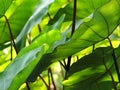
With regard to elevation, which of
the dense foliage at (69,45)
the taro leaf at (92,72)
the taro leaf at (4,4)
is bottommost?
the taro leaf at (92,72)

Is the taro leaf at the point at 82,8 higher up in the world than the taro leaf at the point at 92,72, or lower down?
higher up

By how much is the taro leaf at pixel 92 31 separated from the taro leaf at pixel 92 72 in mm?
77

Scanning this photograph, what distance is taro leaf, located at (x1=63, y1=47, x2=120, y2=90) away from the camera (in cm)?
82

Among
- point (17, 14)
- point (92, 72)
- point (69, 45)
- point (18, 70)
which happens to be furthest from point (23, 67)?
point (17, 14)

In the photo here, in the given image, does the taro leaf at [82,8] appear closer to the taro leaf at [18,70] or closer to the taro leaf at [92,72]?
the taro leaf at [92,72]

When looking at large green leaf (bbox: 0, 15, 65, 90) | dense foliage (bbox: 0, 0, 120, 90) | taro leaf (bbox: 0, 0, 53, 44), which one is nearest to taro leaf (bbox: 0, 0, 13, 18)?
dense foliage (bbox: 0, 0, 120, 90)

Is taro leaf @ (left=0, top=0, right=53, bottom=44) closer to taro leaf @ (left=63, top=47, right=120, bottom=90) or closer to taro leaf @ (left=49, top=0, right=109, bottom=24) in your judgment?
taro leaf @ (left=49, top=0, right=109, bottom=24)

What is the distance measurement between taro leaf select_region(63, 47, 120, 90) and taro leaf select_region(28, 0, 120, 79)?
0.08 meters

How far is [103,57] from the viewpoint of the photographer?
831 millimetres

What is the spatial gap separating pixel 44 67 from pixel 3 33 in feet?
1.33

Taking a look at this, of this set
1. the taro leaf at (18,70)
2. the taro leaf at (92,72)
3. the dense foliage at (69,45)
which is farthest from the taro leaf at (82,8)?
the taro leaf at (18,70)

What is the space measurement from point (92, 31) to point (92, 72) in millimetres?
206

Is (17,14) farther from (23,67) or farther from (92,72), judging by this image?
(23,67)

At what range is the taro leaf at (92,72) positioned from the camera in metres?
0.82
